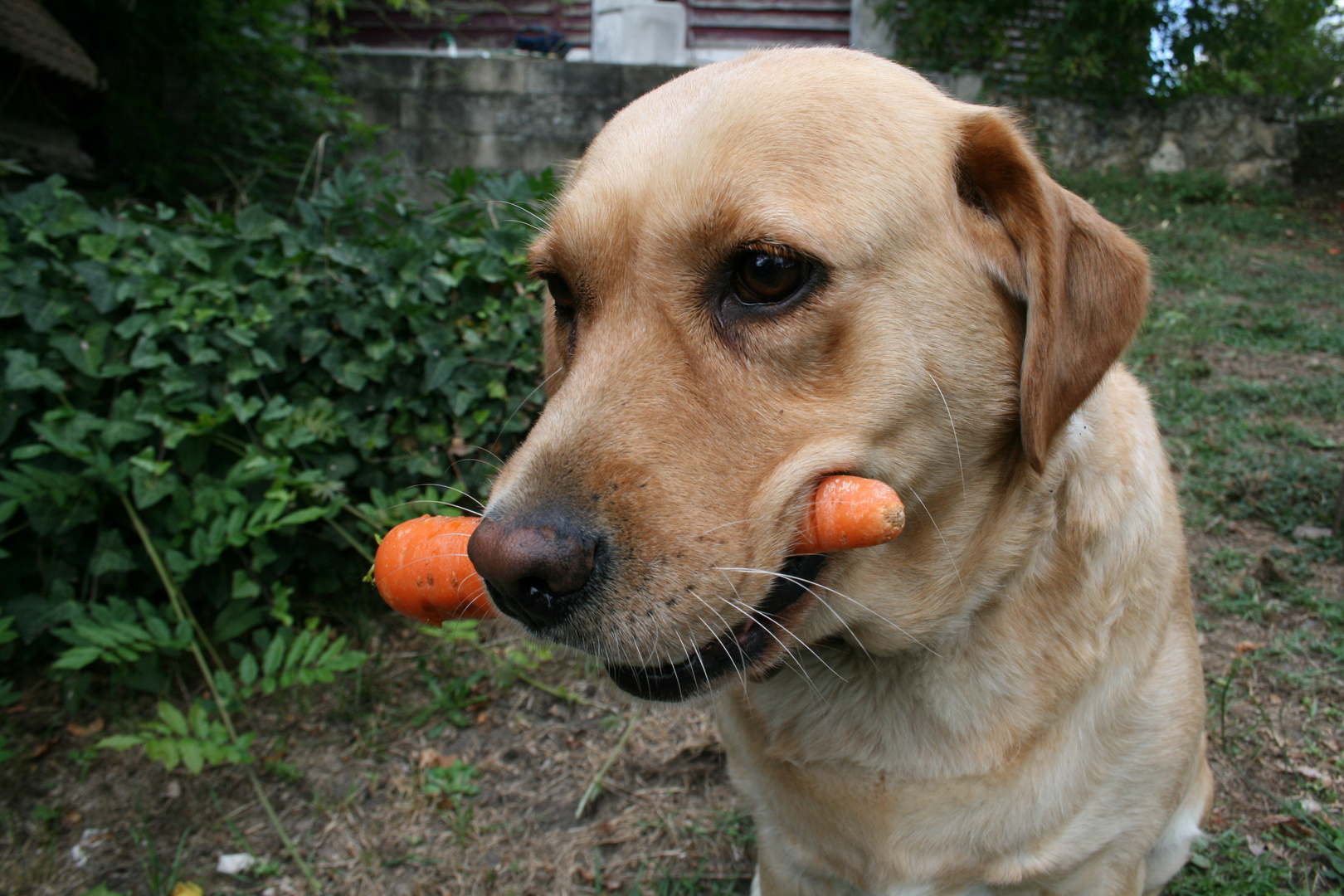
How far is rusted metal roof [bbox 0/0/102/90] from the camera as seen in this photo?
3.60 metres

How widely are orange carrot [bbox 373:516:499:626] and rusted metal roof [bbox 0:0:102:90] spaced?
3.48m

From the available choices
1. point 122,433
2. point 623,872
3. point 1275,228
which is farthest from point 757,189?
point 1275,228

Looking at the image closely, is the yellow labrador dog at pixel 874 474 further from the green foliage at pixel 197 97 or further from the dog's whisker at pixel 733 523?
the green foliage at pixel 197 97

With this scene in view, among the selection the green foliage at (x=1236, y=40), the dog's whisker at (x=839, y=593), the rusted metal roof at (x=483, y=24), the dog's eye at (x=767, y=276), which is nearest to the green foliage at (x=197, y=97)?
the dog's eye at (x=767, y=276)

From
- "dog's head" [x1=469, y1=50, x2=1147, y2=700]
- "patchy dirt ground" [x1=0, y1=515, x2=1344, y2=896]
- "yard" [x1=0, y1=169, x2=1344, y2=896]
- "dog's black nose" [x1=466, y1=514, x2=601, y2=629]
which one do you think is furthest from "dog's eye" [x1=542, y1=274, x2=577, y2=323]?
"yard" [x1=0, y1=169, x2=1344, y2=896]

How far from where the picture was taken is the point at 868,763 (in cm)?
181

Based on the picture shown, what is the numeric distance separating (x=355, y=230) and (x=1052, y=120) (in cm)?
823

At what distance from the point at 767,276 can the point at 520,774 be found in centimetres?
216

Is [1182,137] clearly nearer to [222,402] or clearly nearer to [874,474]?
[874,474]

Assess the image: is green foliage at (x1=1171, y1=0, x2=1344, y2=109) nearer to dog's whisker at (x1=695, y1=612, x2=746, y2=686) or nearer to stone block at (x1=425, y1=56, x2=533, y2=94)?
stone block at (x1=425, y1=56, x2=533, y2=94)

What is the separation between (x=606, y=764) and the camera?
290cm

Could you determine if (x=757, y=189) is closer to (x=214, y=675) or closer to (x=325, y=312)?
(x=325, y=312)

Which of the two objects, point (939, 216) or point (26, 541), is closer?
point (939, 216)

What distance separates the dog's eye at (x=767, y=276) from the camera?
4.81 feet
